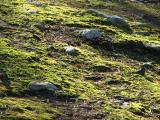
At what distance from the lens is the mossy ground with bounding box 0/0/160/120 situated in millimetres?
11898

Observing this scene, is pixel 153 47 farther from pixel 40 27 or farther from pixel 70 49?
pixel 40 27

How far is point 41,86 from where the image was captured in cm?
1248

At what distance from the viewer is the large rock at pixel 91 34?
57.5 ft

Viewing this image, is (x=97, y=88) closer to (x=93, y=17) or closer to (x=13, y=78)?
(x=13, y=78)

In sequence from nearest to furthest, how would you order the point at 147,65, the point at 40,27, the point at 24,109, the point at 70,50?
the point at 24,109 < the point at 70,50 < the point at 147,65 < the point at 40,27

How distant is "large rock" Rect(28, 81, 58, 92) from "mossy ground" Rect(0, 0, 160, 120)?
0.59 feet

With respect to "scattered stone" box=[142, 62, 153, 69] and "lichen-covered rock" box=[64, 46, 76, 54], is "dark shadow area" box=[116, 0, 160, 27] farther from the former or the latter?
"lichen-covered rock" box=[64, 46, 76, 54]

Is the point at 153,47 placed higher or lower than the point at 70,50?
lower

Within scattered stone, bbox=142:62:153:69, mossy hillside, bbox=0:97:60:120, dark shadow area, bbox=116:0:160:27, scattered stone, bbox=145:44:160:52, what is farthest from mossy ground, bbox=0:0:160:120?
dark shadow area, bbox=116:0:160:27

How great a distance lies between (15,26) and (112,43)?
401 centimetres

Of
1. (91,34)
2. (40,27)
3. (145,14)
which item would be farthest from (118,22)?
(145,14)

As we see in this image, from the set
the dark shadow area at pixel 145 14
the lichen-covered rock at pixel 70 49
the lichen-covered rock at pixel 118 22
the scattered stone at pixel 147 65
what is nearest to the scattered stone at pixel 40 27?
the lichen-covered rock at pixel 70 49

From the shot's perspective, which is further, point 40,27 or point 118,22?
point 118,22

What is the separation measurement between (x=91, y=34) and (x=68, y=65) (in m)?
3.14
